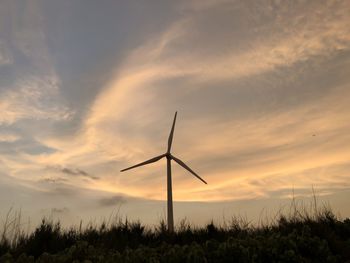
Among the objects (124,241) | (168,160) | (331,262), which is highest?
(168,160)

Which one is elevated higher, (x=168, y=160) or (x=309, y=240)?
(x=168, y=160)

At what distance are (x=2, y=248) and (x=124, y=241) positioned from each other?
14.5ft

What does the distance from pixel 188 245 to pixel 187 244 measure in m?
0.32

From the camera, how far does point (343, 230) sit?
15781 mm

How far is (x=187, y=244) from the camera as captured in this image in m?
14.8

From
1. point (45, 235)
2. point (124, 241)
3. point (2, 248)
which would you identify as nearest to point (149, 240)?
point (124, 241)

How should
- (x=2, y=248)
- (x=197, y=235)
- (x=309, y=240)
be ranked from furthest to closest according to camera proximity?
(x=197, y=235) < (x=2, y=248) < (x=309, y=240)

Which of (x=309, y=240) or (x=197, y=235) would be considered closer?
(x=309, y=240)

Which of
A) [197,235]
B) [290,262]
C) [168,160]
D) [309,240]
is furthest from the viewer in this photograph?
[168,160]

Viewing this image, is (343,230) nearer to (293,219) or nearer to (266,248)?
(293,219)

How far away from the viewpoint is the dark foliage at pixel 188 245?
38.9ft

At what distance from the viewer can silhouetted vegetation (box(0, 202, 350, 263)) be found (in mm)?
11875

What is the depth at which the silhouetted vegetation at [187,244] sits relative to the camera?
468 inches

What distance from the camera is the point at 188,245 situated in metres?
14.5
